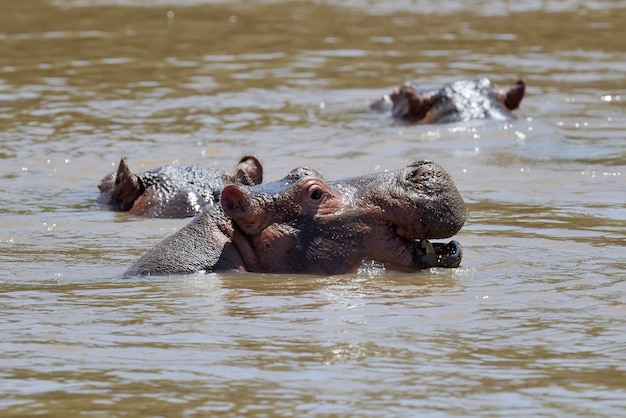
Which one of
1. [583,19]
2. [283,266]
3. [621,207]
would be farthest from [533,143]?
[583,19]

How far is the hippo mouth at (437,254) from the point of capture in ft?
24.1

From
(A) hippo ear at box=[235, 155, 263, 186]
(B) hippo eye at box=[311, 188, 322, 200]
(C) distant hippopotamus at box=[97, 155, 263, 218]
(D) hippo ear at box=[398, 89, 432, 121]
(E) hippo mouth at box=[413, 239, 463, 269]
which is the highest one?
(D) hippo ear at box=[398, 89, 432, 121]

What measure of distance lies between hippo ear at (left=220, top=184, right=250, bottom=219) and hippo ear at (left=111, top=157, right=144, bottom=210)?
10.8 ft

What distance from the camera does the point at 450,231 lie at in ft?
23.0

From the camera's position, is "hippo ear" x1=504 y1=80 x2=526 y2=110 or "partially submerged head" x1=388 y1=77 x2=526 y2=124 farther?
"partially submerged head" x1=388 y1=77 x2=526 y2=124

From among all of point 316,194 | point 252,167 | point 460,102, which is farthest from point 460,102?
point 316,194

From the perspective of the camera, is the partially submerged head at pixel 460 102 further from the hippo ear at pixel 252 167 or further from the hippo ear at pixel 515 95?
the hippo ear at pixel 252 167

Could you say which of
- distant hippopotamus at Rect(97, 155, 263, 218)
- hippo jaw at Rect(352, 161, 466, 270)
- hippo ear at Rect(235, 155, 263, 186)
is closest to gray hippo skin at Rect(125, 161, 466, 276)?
hippo jaw at Rect(352, 161, 466, 270)

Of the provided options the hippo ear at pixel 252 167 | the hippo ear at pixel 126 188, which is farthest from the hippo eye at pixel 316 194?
the hippo ear at pixel 126 188

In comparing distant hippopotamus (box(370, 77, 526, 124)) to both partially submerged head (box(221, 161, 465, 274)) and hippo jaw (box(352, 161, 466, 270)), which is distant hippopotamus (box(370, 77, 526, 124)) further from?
hippo jaw (box(352, 161, 466, 270))

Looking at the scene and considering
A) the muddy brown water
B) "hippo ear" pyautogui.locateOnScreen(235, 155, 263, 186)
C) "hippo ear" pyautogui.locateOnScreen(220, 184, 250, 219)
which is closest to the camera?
the muddy brown water

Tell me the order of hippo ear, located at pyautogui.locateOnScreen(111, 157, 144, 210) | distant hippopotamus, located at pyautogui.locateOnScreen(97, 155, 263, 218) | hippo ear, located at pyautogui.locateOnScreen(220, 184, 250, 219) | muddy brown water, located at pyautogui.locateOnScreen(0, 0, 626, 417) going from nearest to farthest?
1. muddy brown water, located at pyautogui.locateOnScreen(0, 0, 626, 417)
2. hippo ear, located at pyautogui.locateOnScreen(220, 184, 250, 219)
3. distant hippopotamus, located at pyautogui.locateOnScreen(97, 155, 263, 218)
4. hippo ear, located at pyautogui.locateOnScreen(111, 157, 144, 210)

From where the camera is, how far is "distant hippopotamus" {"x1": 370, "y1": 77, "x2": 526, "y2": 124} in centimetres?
1427

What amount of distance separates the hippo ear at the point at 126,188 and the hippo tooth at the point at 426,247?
136 inches
